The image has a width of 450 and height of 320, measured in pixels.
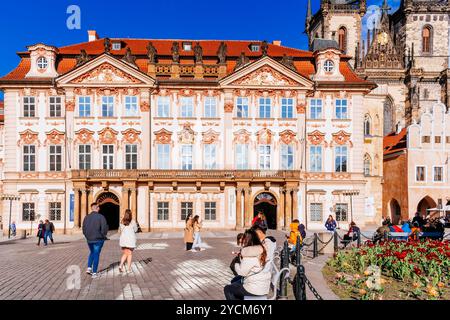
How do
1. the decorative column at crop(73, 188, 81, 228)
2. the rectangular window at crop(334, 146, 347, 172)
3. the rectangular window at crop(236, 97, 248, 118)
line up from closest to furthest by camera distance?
the decorative column at crop(73, 188, 81, 228) < the rectangular window at crop(236, 97, 248, 118) < the rectangular window at crop(334, 146, 347, 172)

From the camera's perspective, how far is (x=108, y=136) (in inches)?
1427

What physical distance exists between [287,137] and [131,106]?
39.2 ft

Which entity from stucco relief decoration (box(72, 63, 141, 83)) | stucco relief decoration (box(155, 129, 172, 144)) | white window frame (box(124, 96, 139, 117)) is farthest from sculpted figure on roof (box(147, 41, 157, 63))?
stucco relief decoration (box(155, 129, 172, 144))

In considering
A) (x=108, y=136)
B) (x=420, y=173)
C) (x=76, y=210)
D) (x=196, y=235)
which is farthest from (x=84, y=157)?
(x=420, y=173)

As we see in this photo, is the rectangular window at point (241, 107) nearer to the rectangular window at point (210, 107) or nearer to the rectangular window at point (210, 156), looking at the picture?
the rectangular window at point (210, 107)

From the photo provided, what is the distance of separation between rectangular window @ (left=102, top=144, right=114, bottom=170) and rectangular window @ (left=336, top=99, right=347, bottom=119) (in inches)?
685

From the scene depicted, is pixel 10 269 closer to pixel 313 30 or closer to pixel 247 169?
pixel 247 169

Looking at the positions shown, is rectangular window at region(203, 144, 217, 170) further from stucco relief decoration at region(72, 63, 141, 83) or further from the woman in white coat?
the woman in white coat

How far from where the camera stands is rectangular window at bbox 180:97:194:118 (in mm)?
36906

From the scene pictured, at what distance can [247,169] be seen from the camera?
121ft

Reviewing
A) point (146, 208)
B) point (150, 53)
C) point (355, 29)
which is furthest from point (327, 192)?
point (355, 29)

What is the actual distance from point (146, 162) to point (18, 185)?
9534 mm

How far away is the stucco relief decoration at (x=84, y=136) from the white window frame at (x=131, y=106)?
9.92 ft

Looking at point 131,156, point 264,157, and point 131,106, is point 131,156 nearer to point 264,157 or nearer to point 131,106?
point 131,106
